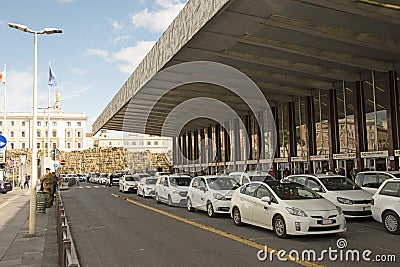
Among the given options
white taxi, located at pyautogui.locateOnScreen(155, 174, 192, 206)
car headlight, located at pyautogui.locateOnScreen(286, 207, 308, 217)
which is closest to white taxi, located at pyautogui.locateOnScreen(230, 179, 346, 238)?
car headlight, located at pyautogui.locateOnScreen(286, 207, 308, 217)

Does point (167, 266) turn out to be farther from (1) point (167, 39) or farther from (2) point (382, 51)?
(2) point (382, 51)

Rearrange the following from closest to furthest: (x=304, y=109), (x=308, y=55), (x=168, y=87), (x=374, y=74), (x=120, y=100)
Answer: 1. (x=308, y=55)
2. (x=374, y=74)
3. (x=168, y=87)
4. (x=304, y=109)
5. (x=120, y=100)

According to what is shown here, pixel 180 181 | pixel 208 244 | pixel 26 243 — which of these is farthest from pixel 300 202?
pixel 180 181

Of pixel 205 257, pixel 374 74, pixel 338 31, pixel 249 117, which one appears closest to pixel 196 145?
pixel 249 117

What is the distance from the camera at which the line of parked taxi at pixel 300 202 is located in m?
11.0

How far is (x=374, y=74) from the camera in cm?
2616

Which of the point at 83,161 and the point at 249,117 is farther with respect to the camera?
the point at 83,161

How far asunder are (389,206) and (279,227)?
2.95 m

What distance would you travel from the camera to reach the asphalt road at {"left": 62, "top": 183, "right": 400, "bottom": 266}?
8.90m

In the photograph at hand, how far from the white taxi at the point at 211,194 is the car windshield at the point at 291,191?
377 centimetres

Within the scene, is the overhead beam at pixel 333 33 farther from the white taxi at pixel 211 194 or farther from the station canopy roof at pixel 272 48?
the white taxi at pixel 211 194

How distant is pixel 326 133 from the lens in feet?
102

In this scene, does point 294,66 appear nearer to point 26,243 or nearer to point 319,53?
point 319,53

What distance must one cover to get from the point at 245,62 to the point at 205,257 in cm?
1665
